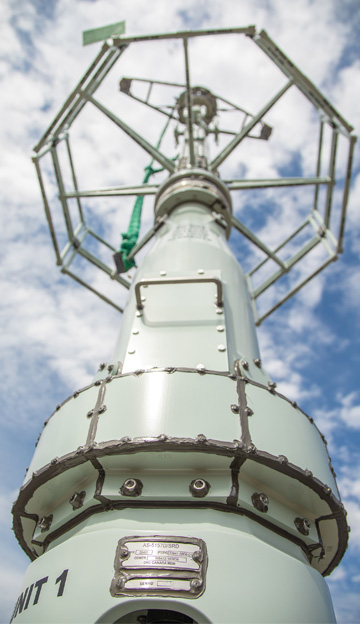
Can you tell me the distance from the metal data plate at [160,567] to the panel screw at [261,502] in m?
0.45

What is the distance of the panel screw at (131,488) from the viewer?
108 inches

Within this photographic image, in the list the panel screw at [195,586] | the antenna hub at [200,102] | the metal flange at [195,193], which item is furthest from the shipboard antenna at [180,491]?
the antenna hub at [200,102]

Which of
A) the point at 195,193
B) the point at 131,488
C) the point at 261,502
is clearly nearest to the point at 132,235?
the point at 195,193

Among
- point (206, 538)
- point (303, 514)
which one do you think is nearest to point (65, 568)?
point (206, 538)

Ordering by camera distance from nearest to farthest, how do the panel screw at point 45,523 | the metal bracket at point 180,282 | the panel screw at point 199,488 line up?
the panel screw at point 199,488
the panel screw at point 45,523
the metal bracket at point 180,282

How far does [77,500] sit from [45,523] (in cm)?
38

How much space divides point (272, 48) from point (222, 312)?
425cm

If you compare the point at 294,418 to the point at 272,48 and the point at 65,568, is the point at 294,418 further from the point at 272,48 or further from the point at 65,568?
the point at 272,48

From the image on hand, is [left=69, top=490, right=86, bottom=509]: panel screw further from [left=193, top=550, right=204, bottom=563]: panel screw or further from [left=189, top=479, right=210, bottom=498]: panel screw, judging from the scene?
[left=193, top=550, right=204, bottom=563]: panel screw

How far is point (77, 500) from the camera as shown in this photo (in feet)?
9.57

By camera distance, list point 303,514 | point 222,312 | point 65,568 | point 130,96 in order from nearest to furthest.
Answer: point 65,568 → point 303,514 → point 222,312 → point 130,96

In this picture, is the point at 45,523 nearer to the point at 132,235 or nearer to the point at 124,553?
the point at 124,553

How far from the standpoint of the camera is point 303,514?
3051mm

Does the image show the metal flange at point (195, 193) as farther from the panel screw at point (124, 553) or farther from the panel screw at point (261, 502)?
the panel screw at point (124, 553)
